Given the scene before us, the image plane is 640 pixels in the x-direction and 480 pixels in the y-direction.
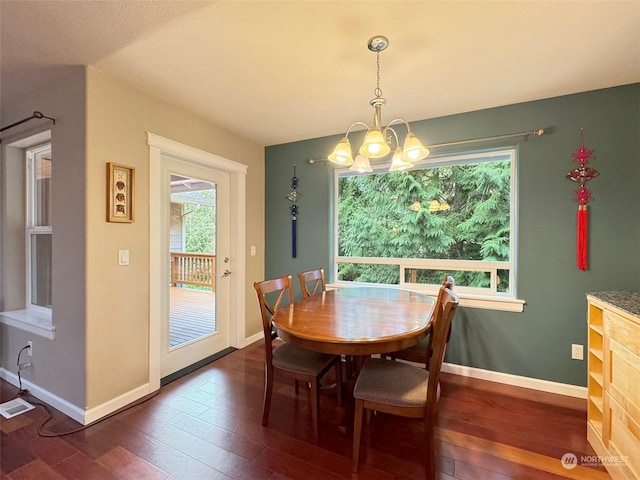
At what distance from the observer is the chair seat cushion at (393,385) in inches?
57.9

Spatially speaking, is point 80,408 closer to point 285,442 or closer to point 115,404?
point 115,404

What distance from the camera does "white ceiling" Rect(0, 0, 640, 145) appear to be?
4.74 ft

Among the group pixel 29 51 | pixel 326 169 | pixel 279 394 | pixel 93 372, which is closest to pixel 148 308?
pixel 93 372

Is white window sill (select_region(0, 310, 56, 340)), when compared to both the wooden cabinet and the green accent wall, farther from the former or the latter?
the wooden cabinet

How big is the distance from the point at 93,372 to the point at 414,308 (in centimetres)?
226

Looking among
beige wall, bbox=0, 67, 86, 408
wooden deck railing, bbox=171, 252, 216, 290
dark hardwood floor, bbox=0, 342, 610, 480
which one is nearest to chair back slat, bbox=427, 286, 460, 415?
dark hardwood floor, bbox=0, 342, 610, 480

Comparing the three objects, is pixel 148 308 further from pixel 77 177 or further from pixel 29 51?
pixel 29 51

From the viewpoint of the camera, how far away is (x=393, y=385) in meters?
1.54

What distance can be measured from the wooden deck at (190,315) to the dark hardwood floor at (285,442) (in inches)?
23.3

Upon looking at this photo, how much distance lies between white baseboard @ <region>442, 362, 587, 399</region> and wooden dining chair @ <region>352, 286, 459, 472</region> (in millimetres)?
1285

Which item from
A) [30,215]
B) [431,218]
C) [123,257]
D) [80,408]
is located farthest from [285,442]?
[30,215]

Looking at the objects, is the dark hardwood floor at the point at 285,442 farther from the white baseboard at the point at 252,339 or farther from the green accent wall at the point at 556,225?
the white baseboard at the point at 252,339

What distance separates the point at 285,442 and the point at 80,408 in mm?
1427

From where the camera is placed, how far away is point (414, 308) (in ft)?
6.73
